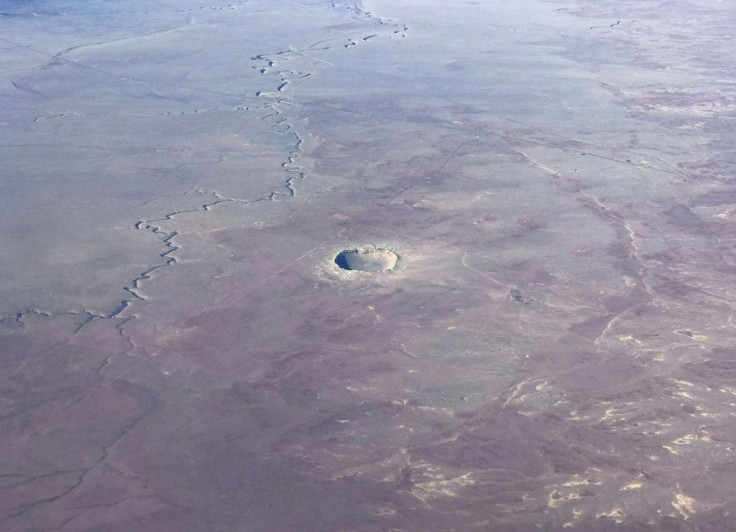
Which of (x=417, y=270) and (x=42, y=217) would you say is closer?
(x=417, y=270)

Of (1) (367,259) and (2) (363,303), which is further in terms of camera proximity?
(1) (367,259)

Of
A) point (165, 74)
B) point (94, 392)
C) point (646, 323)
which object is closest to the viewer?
point (94, 392)

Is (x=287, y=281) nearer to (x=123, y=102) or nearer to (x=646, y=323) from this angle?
(x=646, y=323)

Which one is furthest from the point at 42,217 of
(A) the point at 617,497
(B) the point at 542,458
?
(A) the point at 617,497

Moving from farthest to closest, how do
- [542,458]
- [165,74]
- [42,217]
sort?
[165,74] → [42,217] → [542,458]
